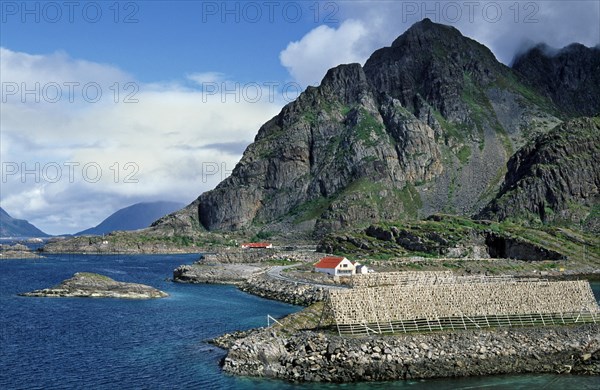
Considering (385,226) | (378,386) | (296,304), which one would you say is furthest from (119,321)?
(385,226)

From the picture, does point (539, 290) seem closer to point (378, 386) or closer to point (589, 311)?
point (589, 311)

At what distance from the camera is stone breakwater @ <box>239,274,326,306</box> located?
102000mm

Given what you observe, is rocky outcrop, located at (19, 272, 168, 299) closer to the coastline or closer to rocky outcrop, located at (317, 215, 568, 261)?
the coastline

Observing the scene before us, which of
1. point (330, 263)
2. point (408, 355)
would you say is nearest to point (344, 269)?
point (330, 263)

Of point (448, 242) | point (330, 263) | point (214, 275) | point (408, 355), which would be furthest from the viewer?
point (448, 242)

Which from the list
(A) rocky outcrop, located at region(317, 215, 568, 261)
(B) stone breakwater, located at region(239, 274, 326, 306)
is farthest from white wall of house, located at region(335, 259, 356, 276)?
(A) rocky outcrop, located at region(317, 215, 568, 261)

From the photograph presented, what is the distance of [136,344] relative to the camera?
7044cm

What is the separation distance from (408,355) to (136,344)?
3113cm

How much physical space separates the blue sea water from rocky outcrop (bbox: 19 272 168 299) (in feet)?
11.1

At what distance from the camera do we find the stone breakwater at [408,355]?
53.6 m

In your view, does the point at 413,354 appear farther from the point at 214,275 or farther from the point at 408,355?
the point at 214,275

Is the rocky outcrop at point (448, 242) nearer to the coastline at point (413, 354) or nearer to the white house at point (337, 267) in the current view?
the white house at point (337, 267)

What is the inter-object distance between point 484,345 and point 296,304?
47.9m

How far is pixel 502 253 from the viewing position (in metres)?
183
